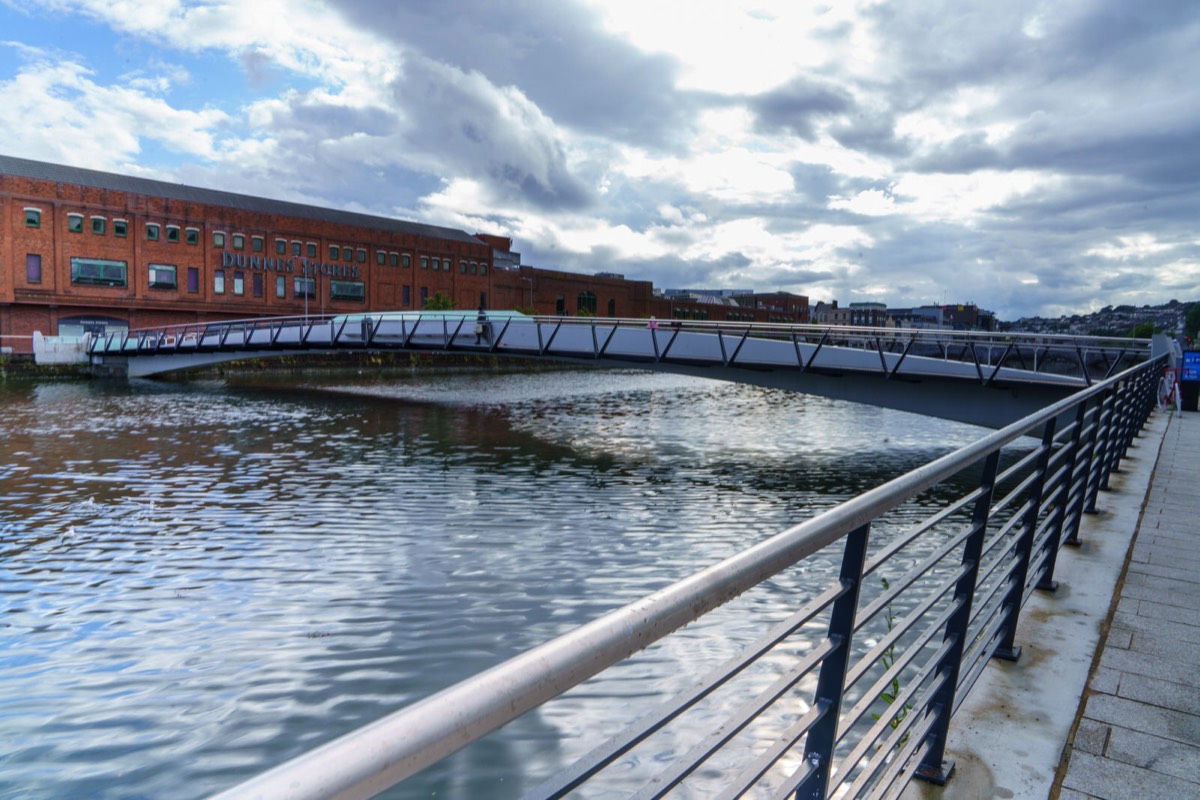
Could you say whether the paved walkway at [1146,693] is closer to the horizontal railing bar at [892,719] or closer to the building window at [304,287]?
the horizontal railing bar at [892,719]

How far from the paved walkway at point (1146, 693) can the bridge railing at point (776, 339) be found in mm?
11112

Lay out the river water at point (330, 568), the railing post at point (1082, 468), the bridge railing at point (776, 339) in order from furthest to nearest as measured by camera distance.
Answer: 1. the bridge railing at point (776, 339)
2. the river water at point (330, 568)
3. the railing post at point (1082, 468)

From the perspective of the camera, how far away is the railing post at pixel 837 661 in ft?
6.38

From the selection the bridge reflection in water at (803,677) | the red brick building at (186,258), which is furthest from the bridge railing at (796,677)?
the red brick building at (186,258)

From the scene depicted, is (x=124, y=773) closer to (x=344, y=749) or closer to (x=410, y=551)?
(x=410, y=551)

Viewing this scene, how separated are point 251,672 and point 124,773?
1452 mm

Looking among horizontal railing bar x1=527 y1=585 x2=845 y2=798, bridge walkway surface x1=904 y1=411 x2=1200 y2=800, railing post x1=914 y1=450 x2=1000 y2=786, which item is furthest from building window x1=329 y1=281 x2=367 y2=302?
horizontal railing bar x1=527 y1=585 x2=845 y2=798

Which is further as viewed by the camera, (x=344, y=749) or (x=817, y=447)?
(x=817, y=447)

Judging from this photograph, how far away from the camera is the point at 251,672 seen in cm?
686

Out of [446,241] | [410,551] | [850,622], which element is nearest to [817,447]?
[410,551]

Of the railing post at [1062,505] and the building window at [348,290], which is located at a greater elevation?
the building window at [348,290]

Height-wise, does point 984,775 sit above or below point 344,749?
below

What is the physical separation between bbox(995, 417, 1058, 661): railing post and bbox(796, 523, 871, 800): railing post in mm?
2235

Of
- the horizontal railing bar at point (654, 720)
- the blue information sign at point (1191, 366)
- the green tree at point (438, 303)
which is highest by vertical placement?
the green tree at point (438, 303)
